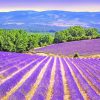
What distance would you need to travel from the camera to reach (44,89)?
14.9 metres

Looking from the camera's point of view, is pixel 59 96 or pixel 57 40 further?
pixel 57 40

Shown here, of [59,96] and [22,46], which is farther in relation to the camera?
[22,46]

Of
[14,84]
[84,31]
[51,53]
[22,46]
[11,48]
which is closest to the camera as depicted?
[14,84]

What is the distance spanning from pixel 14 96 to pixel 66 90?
4.35 meters

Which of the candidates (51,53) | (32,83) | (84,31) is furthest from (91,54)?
(84,31)

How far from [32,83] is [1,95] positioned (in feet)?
15.4

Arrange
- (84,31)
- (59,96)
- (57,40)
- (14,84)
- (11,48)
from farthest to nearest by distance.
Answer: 1. (84,31)
2. (57,40)
3. (11,48)
4. (14,84)
5. (59,96)

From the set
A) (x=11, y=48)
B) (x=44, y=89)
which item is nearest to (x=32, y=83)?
(x=44, y=89)

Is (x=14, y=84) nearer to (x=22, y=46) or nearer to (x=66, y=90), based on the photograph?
(x=66, y=90)

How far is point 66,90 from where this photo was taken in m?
15.6

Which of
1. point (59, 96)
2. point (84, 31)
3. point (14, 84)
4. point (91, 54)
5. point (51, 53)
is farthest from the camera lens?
point (84, 31)

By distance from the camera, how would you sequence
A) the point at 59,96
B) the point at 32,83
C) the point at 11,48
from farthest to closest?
the point at 11,48 < the point at 32,83 < the point at 59,96

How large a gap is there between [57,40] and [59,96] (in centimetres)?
11124

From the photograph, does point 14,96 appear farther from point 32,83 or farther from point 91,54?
point 91,54
